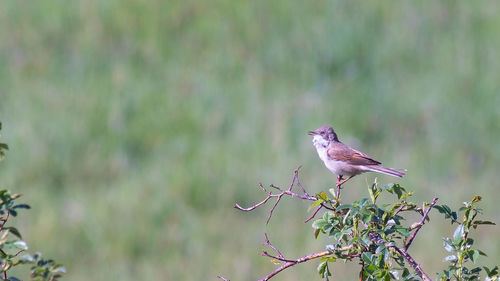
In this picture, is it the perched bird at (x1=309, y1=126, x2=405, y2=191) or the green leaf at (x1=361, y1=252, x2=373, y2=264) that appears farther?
the perched bird at (x1=309, y1=126, x2=405, y2=191)

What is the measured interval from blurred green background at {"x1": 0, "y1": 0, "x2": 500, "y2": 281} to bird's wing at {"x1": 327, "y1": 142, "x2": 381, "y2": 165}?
8.18 ft

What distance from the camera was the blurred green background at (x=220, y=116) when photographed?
8539 mm

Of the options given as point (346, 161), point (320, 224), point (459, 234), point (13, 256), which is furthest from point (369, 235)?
point (346, 161)

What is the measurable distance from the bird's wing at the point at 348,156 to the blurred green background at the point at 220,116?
2.49 metres

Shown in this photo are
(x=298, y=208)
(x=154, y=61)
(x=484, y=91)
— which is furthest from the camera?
(x=154, y=61)

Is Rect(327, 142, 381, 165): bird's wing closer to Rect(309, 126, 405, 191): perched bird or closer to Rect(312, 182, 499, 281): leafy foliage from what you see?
Rect(309, 126, 405, 191): perched bird

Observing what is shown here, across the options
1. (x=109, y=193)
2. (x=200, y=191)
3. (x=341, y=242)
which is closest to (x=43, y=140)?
(x=109, y=193)

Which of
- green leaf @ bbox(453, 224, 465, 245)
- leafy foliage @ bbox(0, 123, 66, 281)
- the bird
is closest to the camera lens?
leafy foliage @ bbox(0, 123, 66, 281)

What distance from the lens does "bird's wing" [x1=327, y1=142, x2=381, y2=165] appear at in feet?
17.5

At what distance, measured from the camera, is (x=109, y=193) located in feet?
30.6

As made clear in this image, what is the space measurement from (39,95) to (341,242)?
27.4ft

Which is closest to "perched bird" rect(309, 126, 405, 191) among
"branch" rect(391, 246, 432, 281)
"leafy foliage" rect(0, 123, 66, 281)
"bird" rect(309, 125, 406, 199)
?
"bird" rect(309, 125, 406, 199)

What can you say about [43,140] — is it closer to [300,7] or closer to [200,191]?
[200,191]

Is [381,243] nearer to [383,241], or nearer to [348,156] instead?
[383,241]
